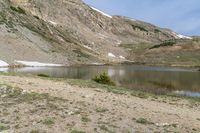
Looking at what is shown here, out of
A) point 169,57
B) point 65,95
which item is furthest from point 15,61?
point 169,57

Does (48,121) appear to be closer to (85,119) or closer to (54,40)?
(85,119)

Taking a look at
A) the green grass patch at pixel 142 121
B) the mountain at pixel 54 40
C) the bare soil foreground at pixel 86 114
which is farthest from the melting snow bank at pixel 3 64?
the green grass patch at pixel 142 121

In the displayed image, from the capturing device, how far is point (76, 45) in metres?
149

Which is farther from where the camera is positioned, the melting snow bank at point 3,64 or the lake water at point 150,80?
the melting snow bank at point 3,64

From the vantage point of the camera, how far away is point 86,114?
1817 centimetres

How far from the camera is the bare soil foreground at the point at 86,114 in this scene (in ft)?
52.0

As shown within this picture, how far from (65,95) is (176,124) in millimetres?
9082

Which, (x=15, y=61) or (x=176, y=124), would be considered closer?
(x=176, y=124)

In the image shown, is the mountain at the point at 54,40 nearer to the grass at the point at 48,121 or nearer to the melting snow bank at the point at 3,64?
the melting snow bank at the point at 3,64

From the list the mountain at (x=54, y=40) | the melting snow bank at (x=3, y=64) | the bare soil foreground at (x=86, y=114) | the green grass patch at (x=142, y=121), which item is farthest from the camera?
the mountain at (x=54, y=40)

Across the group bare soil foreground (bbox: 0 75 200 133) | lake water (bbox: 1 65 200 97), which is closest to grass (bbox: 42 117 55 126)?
bare soil foreground (bbox: 0 75 200 133)

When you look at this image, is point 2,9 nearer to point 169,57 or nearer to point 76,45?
point 76,45

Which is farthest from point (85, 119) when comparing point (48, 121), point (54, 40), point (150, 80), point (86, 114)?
point (54, 40)

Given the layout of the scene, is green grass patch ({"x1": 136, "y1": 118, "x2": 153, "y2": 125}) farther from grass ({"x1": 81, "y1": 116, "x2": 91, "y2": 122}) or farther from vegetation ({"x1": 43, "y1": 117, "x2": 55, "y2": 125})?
vegetation ({"x1": 43, "y1": 117, "x2": 55, "y2": 125})
